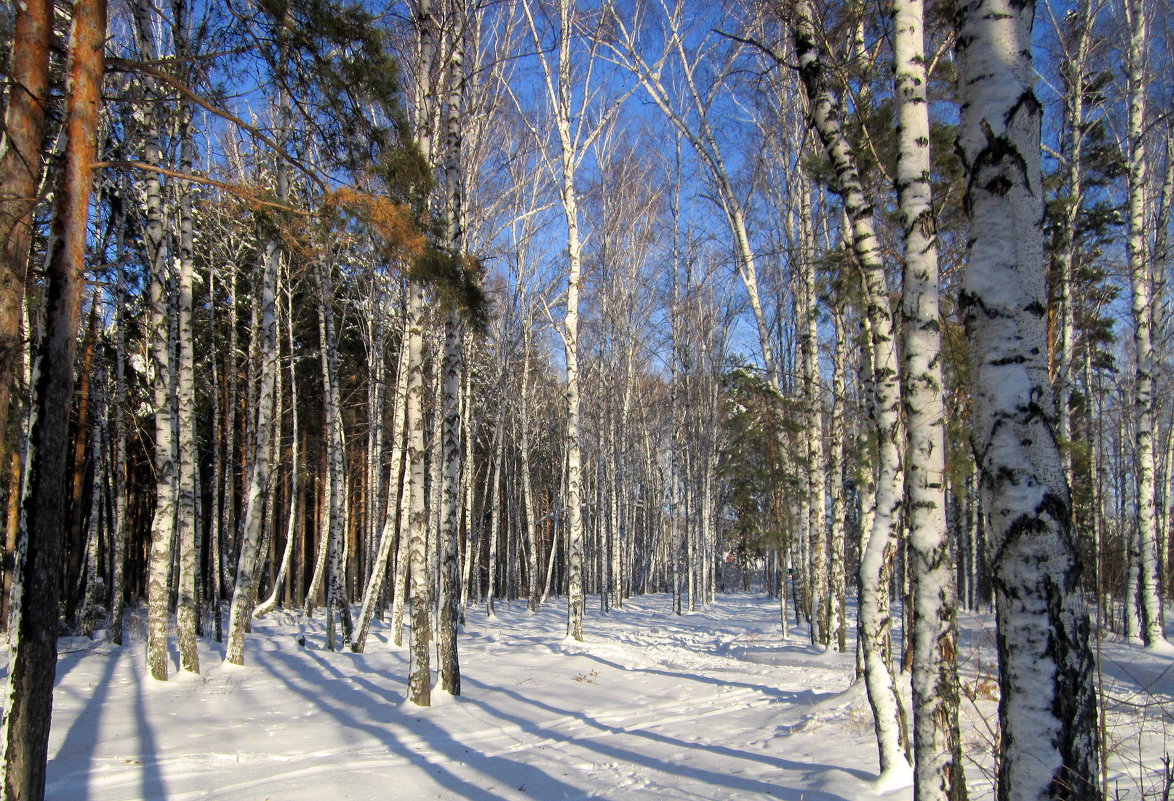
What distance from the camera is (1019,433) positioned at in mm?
2451

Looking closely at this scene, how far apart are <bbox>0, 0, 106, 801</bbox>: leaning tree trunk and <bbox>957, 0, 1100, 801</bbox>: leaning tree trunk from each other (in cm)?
492

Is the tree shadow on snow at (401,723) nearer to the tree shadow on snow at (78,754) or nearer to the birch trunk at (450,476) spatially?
the birch trunk at (450,476)

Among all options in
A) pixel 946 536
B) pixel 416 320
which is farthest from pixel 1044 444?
pixel 416 320

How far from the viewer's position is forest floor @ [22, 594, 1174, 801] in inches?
202

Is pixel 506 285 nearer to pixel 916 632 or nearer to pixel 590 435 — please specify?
pixel 590 435

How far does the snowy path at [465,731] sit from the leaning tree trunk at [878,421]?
0.57 metres

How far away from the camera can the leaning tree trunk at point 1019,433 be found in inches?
90.5

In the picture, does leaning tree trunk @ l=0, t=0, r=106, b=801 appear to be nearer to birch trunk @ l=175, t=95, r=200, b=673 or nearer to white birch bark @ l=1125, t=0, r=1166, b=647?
birch trunk @ l=175, t=95, r=200, b=673

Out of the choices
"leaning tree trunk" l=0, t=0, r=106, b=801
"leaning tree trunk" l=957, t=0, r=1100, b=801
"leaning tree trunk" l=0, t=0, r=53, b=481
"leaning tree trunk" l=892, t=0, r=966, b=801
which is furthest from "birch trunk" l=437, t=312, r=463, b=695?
"leaning tree trunk" l=957, t=0, r=1100, b=801

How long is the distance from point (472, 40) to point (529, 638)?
12.8m

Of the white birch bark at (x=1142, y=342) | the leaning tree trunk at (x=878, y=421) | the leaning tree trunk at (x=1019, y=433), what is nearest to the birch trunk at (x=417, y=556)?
the leaning tree trunk at (x=878, y=421)

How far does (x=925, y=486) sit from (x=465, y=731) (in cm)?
534

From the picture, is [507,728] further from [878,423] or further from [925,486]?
[925,486]

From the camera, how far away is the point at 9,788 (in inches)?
152
